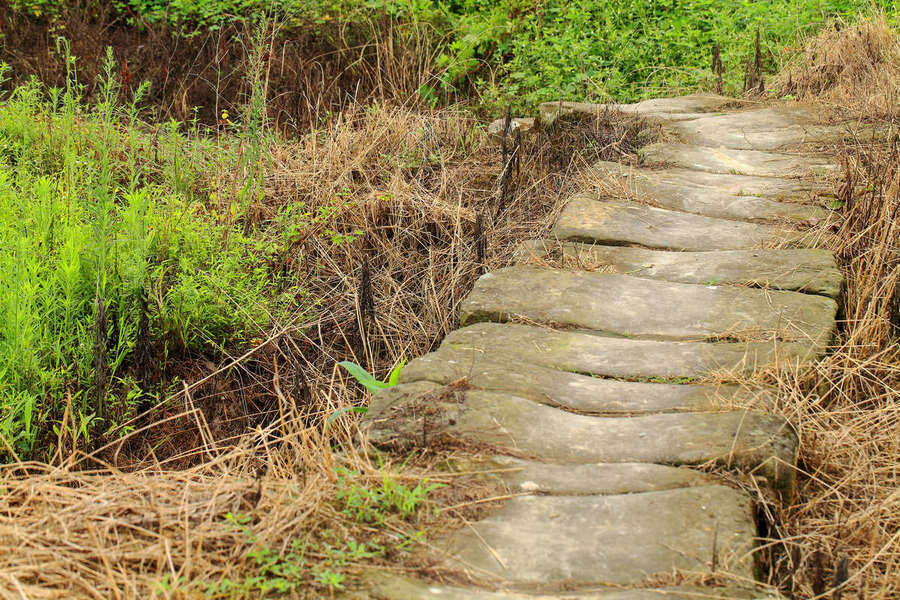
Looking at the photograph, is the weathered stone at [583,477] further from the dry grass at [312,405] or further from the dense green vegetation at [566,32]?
the dense green vegetation at [566,32]

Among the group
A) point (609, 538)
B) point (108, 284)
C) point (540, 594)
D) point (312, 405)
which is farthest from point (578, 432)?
point (108, 284)

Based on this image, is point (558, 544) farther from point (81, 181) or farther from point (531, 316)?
point (81, 181)

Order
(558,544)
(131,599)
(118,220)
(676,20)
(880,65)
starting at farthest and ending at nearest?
(676,20) < (880,65) < (118,220) < (558,544) < (131,599)

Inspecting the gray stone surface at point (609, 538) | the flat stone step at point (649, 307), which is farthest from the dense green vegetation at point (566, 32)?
the gray stone surface at point (609, 538)

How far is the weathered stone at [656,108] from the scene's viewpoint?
5.12 metres

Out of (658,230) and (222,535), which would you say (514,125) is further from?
(222,535)

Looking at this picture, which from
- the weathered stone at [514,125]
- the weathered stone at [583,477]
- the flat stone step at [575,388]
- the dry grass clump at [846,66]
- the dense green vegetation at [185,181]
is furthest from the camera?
the weathered stone at [514,125]

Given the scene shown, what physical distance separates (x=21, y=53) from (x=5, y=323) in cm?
421

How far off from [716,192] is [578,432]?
81.3 inches

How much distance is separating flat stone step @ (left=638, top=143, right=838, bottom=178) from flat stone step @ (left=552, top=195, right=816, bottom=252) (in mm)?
640

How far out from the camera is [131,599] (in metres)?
1.69

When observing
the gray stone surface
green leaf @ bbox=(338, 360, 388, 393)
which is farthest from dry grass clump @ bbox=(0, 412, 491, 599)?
green leaf @ bbox=(338, 360, 388, 393)

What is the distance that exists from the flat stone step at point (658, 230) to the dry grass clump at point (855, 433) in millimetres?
282

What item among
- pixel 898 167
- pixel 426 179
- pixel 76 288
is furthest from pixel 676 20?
pixel 76 288
